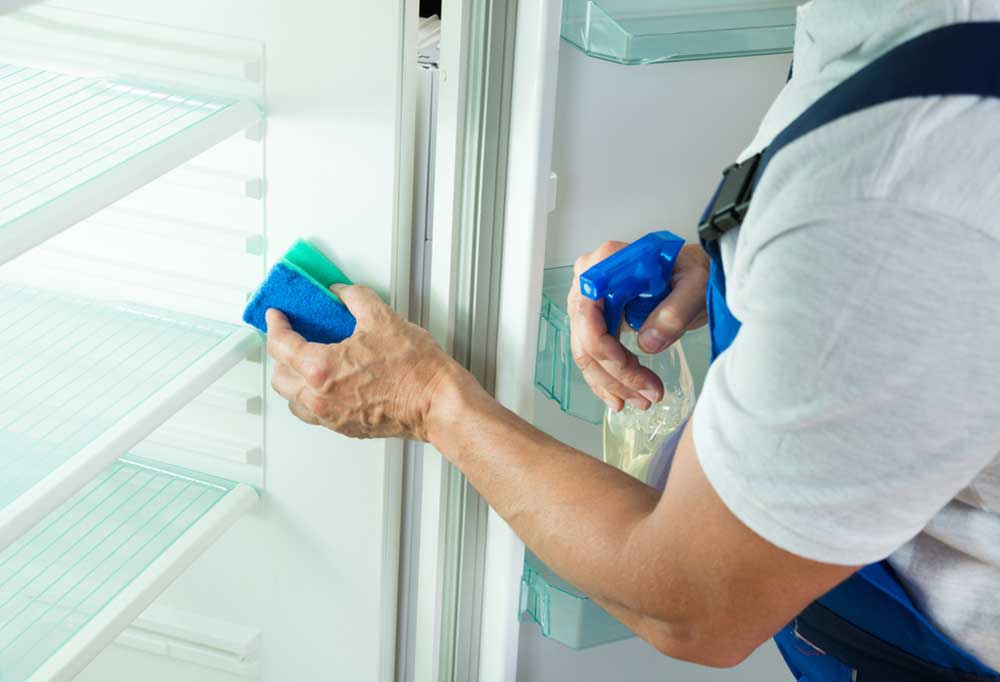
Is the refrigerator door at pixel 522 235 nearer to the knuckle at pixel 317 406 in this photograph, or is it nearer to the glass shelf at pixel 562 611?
the glass shelf at pixel 562 611

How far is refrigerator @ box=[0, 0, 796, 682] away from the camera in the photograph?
1066 millimetres

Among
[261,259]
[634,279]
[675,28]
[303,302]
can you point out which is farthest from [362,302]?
[675,28]

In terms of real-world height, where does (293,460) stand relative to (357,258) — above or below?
below

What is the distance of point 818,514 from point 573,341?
0.50m

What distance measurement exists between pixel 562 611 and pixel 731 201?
2.23 ft

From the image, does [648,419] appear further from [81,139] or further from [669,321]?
[81,139]

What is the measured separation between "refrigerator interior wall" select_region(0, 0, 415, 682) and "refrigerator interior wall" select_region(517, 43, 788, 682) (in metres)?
0.19

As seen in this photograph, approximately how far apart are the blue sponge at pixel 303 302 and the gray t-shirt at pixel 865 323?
1.72 ft

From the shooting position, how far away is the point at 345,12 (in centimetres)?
108

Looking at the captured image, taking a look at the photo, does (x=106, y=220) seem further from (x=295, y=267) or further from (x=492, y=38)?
(x=492, y=38)

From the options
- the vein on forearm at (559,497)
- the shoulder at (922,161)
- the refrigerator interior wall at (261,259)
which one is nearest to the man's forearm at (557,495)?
the vein on forearm at (559,497)

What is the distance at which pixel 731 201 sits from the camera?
748 millimetres

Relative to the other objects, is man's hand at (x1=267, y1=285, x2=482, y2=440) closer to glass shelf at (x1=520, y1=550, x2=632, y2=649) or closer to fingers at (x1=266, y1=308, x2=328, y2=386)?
fingers at (x1=266, y1=308, x2=328, y2=386)

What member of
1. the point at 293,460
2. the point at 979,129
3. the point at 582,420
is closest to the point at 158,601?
the point at 293,460
